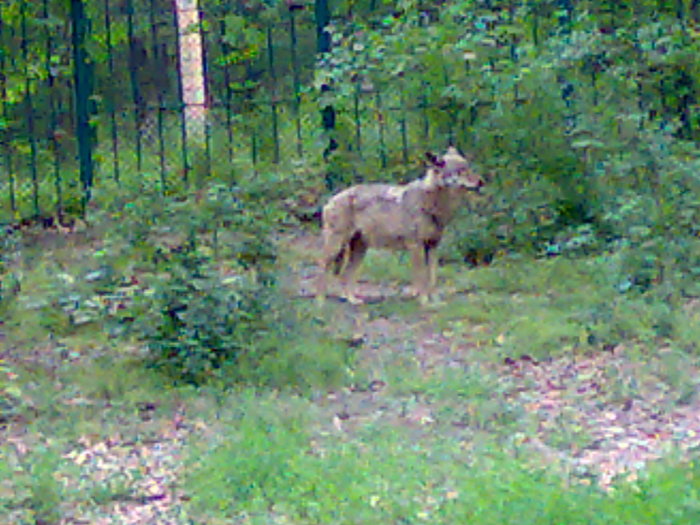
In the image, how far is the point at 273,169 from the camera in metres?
13.1

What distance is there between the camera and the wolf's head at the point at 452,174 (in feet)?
31.8

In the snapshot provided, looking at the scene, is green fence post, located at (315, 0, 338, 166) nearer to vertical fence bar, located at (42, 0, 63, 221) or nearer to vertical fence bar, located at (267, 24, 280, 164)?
vertical fence bar, located at (267, 24, 280, 164)

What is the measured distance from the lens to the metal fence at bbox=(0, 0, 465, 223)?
503 inches

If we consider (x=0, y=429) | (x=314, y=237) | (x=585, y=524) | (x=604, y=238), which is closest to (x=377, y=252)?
(x=314, y=237)

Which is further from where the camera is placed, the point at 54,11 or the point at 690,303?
the point at 54,11

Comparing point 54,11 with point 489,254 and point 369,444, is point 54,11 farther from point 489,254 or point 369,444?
point 369,444

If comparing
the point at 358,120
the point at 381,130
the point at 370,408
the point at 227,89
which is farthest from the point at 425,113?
the point at 370,408

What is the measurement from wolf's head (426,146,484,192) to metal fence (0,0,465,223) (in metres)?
2.30

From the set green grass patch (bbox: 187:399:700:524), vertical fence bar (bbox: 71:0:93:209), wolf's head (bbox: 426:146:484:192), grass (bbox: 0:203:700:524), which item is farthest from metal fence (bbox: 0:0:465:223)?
green grass patch (bbox: 187:399:700:524)

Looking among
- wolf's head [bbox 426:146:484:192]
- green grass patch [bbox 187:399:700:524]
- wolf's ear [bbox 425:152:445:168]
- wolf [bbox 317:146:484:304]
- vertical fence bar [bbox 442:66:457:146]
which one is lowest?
green grass patch [bbox 187:399:700:524]

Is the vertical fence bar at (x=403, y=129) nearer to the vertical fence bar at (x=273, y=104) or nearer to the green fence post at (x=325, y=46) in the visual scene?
the green fence post at (x=325, y=46)

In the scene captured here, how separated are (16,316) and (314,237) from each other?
3405mm

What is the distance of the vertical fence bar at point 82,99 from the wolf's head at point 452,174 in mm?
4290

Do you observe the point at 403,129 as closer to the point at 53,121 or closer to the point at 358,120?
the point at 358,120
